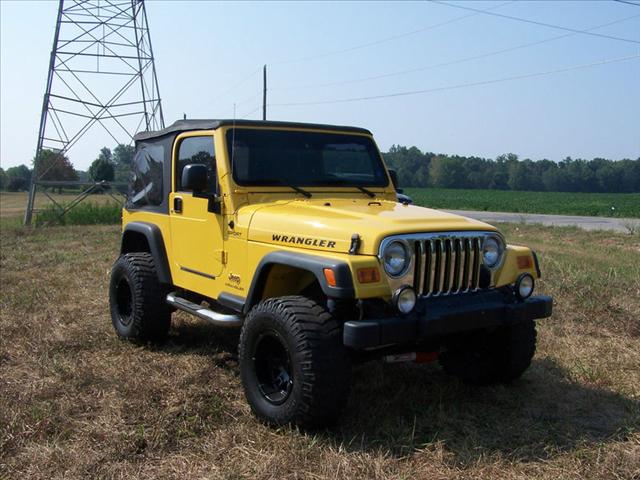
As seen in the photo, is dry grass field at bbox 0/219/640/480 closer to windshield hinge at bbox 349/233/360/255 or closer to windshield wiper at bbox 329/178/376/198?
windshield hinge at bbox 349/233/360/255

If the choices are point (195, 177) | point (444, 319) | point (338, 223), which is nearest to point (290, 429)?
point (444, 319)

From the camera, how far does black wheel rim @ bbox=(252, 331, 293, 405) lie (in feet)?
13.5

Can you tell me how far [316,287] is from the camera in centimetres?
450

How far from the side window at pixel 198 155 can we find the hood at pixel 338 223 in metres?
0.54

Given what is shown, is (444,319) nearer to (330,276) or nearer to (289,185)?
(330,276)

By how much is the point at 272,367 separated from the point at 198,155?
1965mm

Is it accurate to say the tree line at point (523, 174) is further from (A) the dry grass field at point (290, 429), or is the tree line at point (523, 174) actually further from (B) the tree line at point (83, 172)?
(A) the dry grass field at point (290, 429)

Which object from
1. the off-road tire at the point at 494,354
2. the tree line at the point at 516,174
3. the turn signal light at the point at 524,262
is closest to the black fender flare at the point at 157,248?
the off-road tire at the point at 494,354

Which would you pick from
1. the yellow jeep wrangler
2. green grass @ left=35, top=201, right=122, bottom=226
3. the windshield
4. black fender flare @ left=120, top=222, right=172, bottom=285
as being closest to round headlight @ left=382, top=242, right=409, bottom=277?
the yellow jeep wrangler

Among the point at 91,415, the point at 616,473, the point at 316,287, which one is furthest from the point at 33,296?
the point at 616,473

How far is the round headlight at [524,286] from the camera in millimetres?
4379

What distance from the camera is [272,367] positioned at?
168 inches

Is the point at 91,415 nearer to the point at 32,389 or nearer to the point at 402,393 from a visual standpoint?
the point at 32,389

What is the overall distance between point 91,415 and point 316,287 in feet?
5.56
